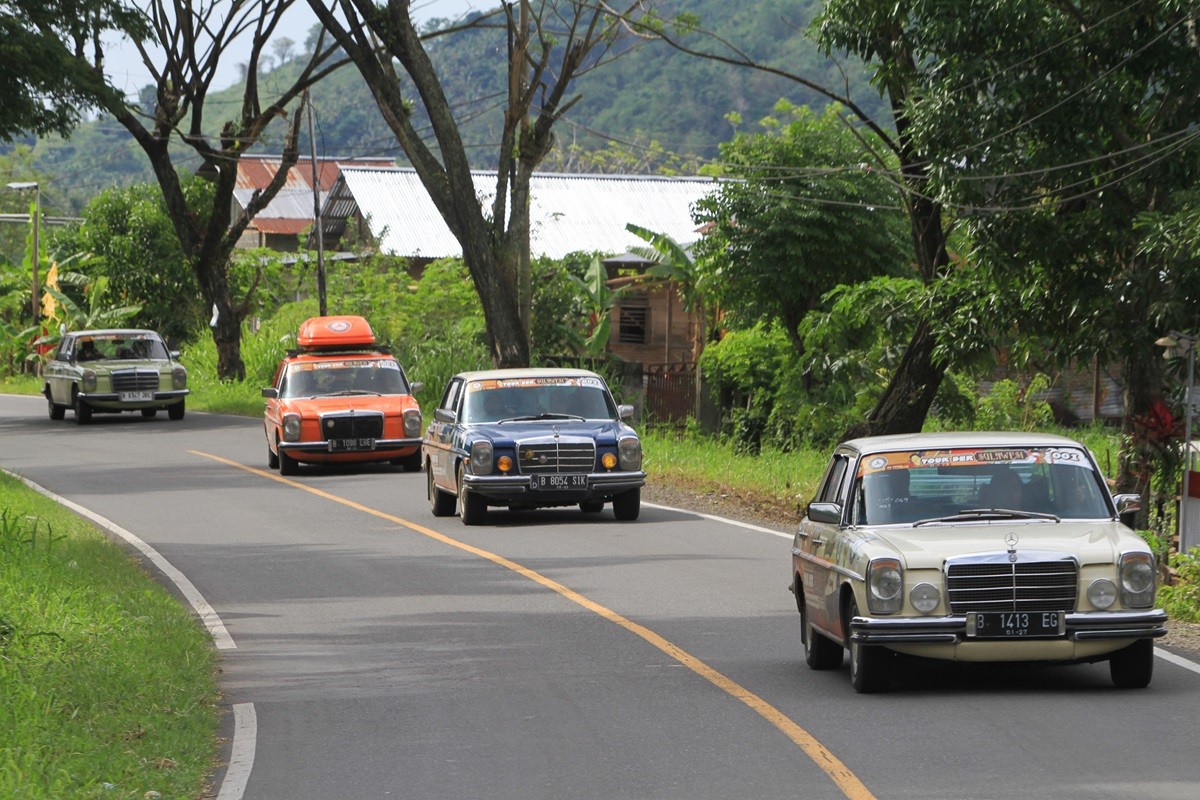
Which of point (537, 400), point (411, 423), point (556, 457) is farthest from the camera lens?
point (411, 423)

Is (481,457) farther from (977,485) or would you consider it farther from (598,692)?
(977,485)

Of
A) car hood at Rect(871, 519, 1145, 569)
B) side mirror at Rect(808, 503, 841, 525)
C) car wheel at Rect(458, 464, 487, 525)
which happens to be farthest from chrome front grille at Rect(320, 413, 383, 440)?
car hood at Rect(871, 519, 1145, 569)

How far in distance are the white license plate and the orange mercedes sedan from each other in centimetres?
736

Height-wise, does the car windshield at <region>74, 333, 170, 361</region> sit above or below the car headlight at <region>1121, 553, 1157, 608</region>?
above

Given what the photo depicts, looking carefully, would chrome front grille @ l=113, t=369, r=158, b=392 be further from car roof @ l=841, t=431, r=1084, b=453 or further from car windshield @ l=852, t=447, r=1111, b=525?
car windshield @ l=852, t=447, r=1111, b=525

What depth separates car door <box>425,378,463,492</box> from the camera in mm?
20266

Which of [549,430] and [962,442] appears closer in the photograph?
[962,442]

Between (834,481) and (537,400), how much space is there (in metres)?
9.64

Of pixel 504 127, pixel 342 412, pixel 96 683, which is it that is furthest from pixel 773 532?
pixel 504 127

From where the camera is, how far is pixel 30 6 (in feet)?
99.8

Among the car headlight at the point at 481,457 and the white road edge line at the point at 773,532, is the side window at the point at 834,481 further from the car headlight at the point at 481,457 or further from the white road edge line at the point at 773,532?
the car headlight at the point at 481,457

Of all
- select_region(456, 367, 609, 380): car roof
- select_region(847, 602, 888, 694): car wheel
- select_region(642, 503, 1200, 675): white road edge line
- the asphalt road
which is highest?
select_region(456, 367, 609, 380): car roof

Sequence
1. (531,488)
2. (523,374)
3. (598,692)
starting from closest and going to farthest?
(598,692) → (531,488) → (523,374)

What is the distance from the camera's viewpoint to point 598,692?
10352mm
